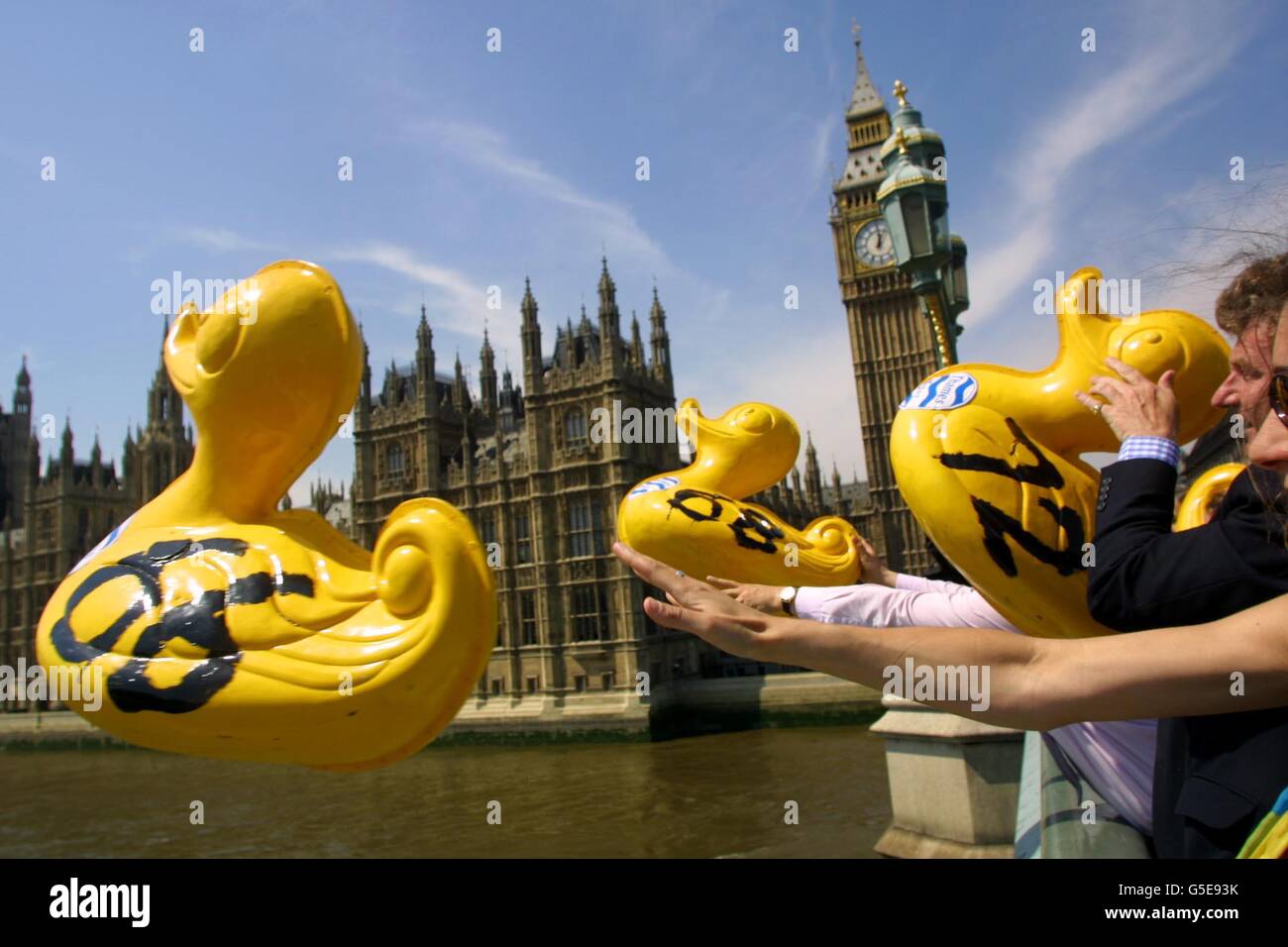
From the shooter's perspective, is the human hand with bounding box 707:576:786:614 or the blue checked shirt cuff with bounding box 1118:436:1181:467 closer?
the blue checked shirt cuff with bounding box 1118:436:1181:467

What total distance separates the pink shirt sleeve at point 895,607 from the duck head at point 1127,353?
0.54 meters

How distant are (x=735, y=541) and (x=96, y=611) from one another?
1.82 meters

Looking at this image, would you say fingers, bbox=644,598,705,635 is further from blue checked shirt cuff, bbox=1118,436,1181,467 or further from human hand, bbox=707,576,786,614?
blue checked shirt cuff, bbox=1118,436,1181,467

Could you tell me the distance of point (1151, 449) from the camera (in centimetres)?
174

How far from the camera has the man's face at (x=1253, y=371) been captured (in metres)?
1.50

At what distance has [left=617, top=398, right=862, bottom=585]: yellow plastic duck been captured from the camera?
283 centimetres

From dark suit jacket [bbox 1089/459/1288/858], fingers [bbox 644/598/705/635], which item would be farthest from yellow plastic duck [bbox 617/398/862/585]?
dark suit jacket [bbox 1089/459/1288/858]

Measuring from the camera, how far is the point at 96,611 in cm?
178

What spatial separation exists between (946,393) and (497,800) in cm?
1785

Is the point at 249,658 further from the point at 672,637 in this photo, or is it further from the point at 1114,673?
the point at 672,637

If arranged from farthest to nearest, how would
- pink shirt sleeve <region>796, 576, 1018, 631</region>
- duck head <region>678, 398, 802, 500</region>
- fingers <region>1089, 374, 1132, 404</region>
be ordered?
1. duck head <region>678, 398, 802, 500</region>
2. pink shirt sleeve <region>796, 576, 1018, 631</region>
3. fingers <region>1089, 374, 1132, 404</region>

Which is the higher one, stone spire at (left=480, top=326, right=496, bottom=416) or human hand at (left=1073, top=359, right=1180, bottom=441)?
stone spire at (left=480, top=326, right=496, bottom=416)

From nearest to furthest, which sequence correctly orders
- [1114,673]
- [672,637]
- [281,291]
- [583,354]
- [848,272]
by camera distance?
[1114,673]
[281,291]
[672,637]
[583,354]
[848,272]
